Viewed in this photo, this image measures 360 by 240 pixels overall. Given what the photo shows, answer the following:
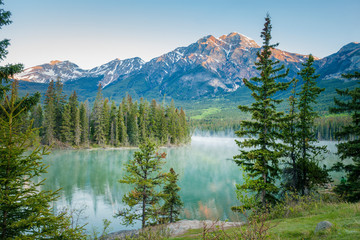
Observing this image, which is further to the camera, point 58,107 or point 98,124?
point 98,124

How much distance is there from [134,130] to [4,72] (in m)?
72.4

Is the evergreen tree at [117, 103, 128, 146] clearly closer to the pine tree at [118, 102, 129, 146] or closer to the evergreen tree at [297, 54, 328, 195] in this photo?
the pine tree at [118, 102, 129, 146]

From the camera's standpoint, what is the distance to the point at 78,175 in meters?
40.2

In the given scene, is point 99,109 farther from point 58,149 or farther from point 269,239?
point 269,239

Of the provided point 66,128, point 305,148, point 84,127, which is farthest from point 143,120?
point 305,148

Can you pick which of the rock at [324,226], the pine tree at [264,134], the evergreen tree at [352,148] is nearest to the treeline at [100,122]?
the pine tree at [264,134]

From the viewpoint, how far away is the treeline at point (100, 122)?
237 ft

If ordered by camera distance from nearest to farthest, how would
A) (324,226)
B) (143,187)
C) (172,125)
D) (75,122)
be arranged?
(324,226), (143,187), (75,122), (172,125)

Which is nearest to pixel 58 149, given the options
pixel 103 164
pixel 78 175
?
pixel 103 164

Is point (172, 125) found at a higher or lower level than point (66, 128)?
higher

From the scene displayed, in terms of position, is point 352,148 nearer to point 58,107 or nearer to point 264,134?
point 264,134

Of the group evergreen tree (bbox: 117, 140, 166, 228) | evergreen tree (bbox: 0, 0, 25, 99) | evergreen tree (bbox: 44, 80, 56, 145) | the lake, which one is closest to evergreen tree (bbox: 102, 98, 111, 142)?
evergreen tree (bbox: 44, 80, 56, 145)

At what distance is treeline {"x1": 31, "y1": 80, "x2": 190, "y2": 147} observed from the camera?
72.4 m

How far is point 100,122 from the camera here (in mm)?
78750
